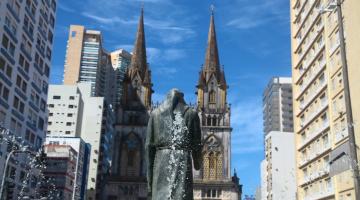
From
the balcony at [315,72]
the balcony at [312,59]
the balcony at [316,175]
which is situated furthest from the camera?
the balcony at [312,59]

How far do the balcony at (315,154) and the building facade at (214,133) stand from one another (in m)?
26.2

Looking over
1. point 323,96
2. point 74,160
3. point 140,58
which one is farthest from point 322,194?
point 140,58

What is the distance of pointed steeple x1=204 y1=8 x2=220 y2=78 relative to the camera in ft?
268

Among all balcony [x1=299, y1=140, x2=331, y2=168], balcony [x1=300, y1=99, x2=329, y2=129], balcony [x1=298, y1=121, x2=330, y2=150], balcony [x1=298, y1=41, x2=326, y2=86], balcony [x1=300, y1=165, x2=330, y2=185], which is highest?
balcony [x1=298, y1=41, x2=326, y2=86]

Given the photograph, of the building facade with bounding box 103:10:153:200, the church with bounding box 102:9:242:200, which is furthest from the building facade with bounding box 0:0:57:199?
the church with bounding box 102:9:242:200

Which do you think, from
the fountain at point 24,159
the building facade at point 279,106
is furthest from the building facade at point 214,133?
the building facade at point 279,106

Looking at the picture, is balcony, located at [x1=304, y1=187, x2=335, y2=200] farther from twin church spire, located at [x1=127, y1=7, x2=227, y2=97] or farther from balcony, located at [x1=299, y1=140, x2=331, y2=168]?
twin church spire, located at [x1=127, y1=7, x2=227, y2=97]

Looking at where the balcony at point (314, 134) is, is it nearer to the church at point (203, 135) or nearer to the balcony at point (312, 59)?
the balcony at point (312, 59)

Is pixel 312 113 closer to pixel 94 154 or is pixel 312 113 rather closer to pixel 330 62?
pixel 330 62

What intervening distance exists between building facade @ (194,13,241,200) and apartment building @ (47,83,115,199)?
1189 inches

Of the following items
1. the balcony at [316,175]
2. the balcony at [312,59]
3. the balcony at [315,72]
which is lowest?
the balcony at [316,175]

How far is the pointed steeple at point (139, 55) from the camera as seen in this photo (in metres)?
83.1

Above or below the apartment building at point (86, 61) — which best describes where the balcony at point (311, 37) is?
below

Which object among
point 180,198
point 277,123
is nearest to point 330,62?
point 180,198
